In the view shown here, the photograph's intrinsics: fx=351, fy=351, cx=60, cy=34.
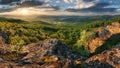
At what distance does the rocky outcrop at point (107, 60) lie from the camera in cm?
6694

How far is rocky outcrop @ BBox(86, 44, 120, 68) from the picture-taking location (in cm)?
6694

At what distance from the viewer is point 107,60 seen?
223ft

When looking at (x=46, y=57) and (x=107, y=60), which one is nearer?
(x=107, y=60)

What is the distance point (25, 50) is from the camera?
79000mm

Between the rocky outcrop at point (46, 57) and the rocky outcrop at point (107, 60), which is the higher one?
the rocky outcrop at point (46, 57)

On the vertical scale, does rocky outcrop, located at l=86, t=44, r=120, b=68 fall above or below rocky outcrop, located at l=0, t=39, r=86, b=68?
below

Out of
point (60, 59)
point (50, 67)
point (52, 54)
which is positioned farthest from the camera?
point (52, 54)

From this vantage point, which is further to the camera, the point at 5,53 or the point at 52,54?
the point at 5,53

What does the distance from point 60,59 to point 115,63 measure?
35.1 feet

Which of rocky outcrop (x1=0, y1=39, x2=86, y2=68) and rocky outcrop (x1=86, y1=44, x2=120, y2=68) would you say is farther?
rocky outcrop (x1=86, y1=44, x2=120, y2=68)

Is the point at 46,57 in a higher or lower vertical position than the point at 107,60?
higher

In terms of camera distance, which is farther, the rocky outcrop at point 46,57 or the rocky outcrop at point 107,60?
the rocky outcrop at point 107,60

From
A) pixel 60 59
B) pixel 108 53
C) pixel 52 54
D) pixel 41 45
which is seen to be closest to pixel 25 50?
pixel 41 45

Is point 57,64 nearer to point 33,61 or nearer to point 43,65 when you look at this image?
point 43,65
